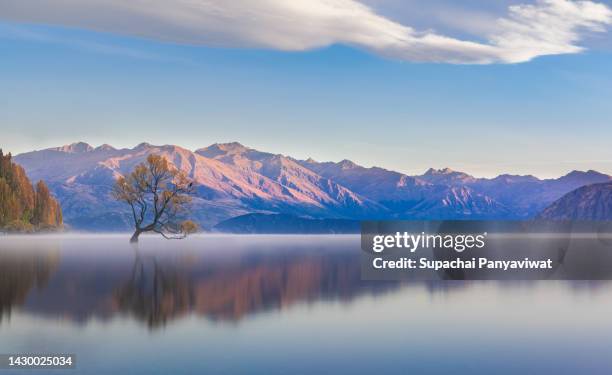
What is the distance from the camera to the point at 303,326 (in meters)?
35.3

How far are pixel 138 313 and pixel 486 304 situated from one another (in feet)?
77.2

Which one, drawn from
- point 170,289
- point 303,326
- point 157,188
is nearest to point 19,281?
point 170,289

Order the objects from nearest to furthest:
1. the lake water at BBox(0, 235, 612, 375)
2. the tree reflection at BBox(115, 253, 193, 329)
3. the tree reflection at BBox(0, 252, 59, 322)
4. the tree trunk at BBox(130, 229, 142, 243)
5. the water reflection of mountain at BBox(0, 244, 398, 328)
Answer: the lake water at BBox(0, 235, 612, 375) < the tree reflection at BBox(115, 253, 193, 329) < the water reflection of mountain at BBox(0, 244, 398, 328) < the tree reflection at BBox(0, 252, 59, 322) < the tree trunk at BBox(130, 229, 142, 243)

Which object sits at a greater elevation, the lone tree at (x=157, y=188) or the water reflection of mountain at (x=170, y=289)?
the lone tree at (x=157, y=188)

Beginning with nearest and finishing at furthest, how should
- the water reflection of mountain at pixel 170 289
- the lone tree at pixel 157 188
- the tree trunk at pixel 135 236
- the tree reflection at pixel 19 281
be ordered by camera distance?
the water reflection of mountain at pixel 170 289
the tree reflection at pixel 19 281
the lone tree at pixel 157 188
the tree trunk at pixel 135 236

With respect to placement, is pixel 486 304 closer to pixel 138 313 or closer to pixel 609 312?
pixel 609 312

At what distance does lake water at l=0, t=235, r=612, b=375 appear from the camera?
2648cm

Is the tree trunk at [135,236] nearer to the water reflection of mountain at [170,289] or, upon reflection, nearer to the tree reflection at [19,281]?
the tree reflection at [19,281]

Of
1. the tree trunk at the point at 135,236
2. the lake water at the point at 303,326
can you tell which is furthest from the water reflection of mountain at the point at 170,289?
the tree trunk at the point at 135,236

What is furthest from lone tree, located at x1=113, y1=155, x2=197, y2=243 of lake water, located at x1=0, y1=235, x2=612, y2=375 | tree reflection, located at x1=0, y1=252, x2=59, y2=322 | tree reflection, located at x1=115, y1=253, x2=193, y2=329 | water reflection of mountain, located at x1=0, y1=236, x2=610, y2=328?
lake water, located at x1=0, y1=235, x2=612, y2=375

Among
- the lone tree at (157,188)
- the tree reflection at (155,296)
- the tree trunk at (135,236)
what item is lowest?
the tree trunk at (135,236)

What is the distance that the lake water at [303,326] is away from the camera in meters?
26.5

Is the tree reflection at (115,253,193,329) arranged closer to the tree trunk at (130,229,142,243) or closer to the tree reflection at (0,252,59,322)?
the tree reflection at (0,252,59,322)

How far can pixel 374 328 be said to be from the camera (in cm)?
3553
